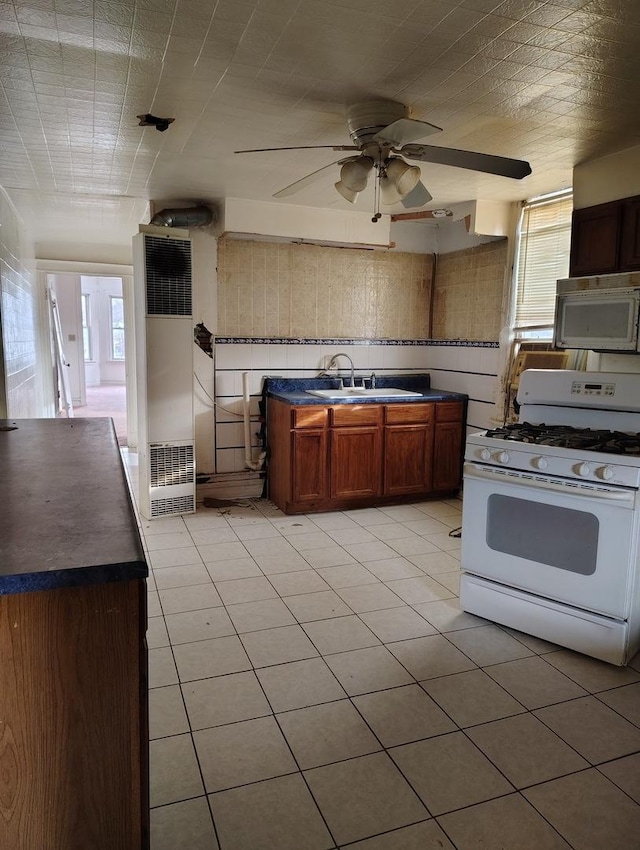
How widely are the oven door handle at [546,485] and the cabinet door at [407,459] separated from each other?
64.2 inches

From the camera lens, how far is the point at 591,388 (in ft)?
9.11

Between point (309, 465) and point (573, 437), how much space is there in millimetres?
1986

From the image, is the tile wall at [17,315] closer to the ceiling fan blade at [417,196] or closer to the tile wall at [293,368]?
the tile wall at [293,368]

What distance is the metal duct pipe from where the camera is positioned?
155 inches

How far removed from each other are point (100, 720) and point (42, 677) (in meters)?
0.14

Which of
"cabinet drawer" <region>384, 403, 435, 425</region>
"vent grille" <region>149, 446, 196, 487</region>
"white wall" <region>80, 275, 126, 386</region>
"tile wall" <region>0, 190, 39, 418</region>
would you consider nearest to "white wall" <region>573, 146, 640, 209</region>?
"cabinet drawer" <region>384, 403, 435, 425</region>

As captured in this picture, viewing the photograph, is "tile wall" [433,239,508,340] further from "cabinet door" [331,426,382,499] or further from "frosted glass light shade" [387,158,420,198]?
"frosted glass light shade" [387,158,420,198]

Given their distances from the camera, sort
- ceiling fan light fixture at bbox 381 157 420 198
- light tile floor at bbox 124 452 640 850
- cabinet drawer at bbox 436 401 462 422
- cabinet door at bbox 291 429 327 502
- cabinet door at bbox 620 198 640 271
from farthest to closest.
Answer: cabinet drawer at bbox 436 401 462 422 < cabinet door at bbox 291 429 327 502 < cabinet door at bbox 620 198 640 271 < ceiling fan light fixture at bbox 381 157 420 198 < light tile floor at bbox 124 452 640 850

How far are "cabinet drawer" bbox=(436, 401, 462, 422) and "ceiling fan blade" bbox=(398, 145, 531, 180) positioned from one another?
88.5 inches

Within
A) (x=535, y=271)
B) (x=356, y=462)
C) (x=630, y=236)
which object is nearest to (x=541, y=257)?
(x=535, y=271)

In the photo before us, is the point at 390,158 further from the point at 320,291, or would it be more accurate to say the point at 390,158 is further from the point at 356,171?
the point at 320,291

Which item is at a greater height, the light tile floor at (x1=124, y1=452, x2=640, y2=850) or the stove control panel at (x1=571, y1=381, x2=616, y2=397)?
the stove control panel at (x1=571, y1=381, x2=616, y2=397)

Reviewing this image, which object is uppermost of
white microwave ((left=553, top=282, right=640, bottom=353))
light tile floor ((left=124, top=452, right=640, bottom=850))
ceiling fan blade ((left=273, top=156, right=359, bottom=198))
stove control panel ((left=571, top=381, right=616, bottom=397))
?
ceiling fan blade ((left=273, top=156, right=359, bottom=198))

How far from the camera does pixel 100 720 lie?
1.07 meters
